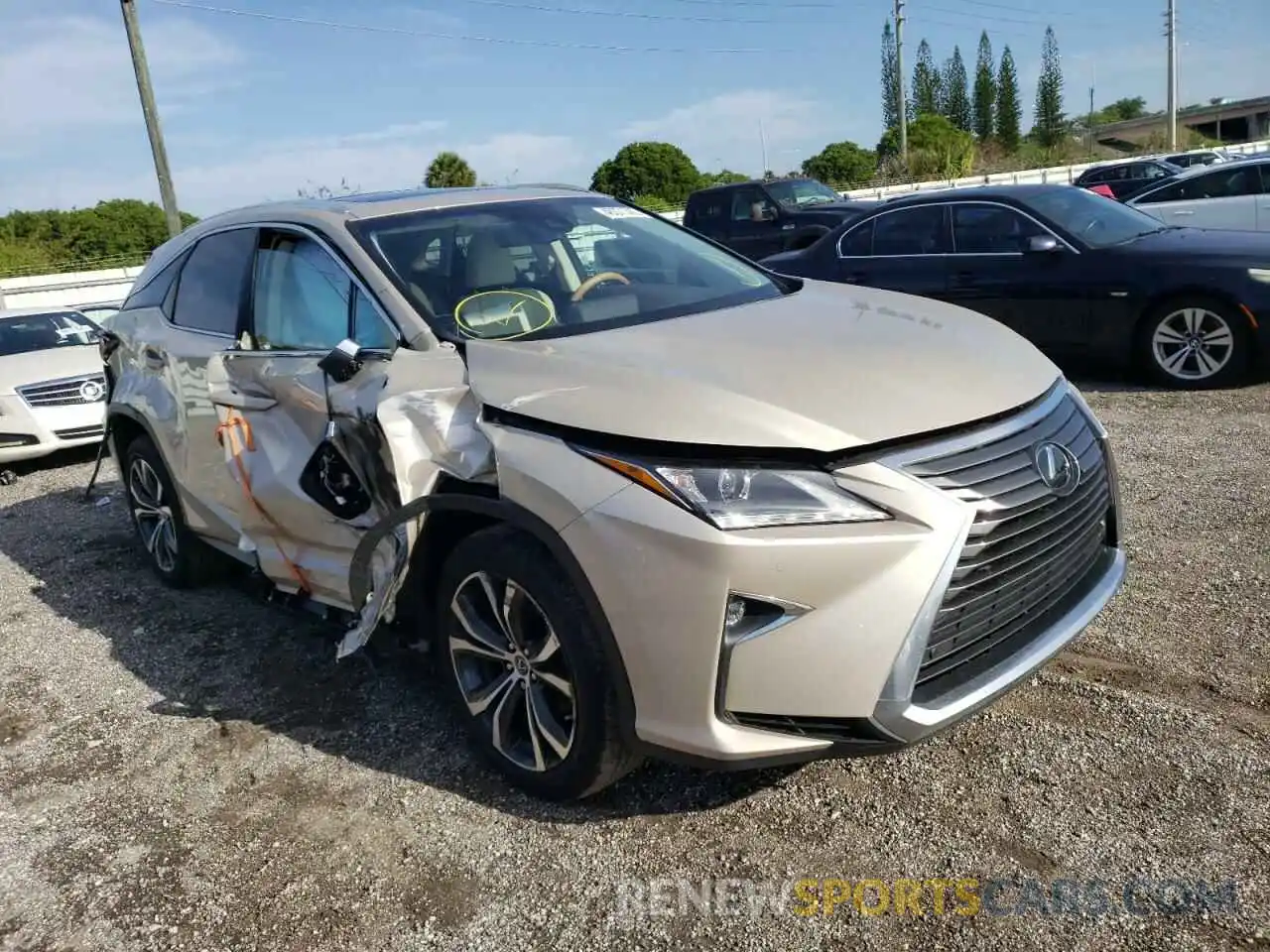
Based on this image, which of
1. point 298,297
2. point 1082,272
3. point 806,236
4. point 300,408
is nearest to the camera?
point 300,408

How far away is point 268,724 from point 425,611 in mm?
939

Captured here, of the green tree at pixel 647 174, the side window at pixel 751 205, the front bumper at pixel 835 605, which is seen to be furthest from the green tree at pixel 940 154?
the front bumper at pixel 835 605

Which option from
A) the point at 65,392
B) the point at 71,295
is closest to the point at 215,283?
the point at 65,392

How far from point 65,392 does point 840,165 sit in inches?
1815

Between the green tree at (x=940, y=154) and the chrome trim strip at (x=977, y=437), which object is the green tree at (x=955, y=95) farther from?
the chrome trim strip at (x=977, y=437)

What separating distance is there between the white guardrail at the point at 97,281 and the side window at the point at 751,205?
1571 millimetres

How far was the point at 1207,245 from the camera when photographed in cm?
739

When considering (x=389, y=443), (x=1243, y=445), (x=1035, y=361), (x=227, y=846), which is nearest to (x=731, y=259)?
(x=1035, y=361)

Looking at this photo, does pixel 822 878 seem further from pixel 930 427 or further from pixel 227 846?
pixel 227 846

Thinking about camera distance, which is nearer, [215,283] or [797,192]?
[215,283]

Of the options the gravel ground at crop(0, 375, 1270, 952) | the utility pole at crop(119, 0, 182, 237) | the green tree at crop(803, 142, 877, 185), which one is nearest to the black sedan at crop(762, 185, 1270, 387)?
the gravel ground at crop(0, 375, 1270, 952)

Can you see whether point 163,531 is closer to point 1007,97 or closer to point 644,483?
point 644,483

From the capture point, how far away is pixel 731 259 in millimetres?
4312

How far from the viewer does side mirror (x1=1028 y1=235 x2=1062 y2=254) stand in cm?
780
